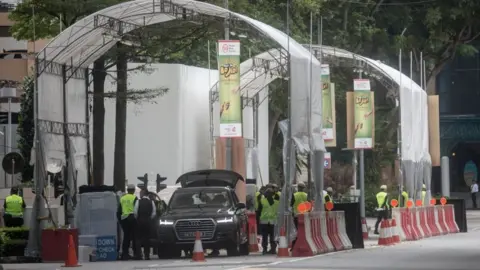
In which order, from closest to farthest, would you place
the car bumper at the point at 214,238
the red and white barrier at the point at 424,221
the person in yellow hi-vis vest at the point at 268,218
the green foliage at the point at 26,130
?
the car bumper at the point at 214,238 → the person in yellow hi-vis vest at the point at 268,218 → the red and white barrier at the point at 424,221 → the green foliage at the point at 26,130

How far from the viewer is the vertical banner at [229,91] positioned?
3469 cm

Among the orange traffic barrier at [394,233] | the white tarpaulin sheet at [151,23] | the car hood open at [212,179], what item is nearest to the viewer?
the white tarpaulin sheet at [151,23]

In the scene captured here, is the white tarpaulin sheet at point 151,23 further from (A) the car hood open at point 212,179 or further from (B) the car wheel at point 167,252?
(B) the car wheel at point 167,252

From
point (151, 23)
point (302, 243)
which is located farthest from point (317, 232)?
point (151, 23)

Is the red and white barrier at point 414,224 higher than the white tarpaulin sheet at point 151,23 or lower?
lower

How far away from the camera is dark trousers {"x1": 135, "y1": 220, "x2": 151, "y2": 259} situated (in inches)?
1191

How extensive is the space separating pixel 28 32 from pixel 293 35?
1289 cm

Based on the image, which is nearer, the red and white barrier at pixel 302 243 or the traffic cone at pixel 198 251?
the traffic cone at pixel 198 251

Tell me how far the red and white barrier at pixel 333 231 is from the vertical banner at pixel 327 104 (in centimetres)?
867

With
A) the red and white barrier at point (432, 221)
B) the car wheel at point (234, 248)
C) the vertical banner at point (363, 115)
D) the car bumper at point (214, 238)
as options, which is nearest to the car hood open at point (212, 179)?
the car wheel at point (234, 248)

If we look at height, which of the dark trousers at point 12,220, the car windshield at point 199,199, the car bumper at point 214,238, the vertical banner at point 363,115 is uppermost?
the vertical banner at point 363,115

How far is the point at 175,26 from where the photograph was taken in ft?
120

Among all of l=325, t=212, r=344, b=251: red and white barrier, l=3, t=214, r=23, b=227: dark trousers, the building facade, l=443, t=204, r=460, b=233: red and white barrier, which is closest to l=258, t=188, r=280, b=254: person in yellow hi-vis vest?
l=325, t=212, r=344, b=251: red and white barrier

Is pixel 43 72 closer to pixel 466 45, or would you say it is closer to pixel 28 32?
pixel 28 32
